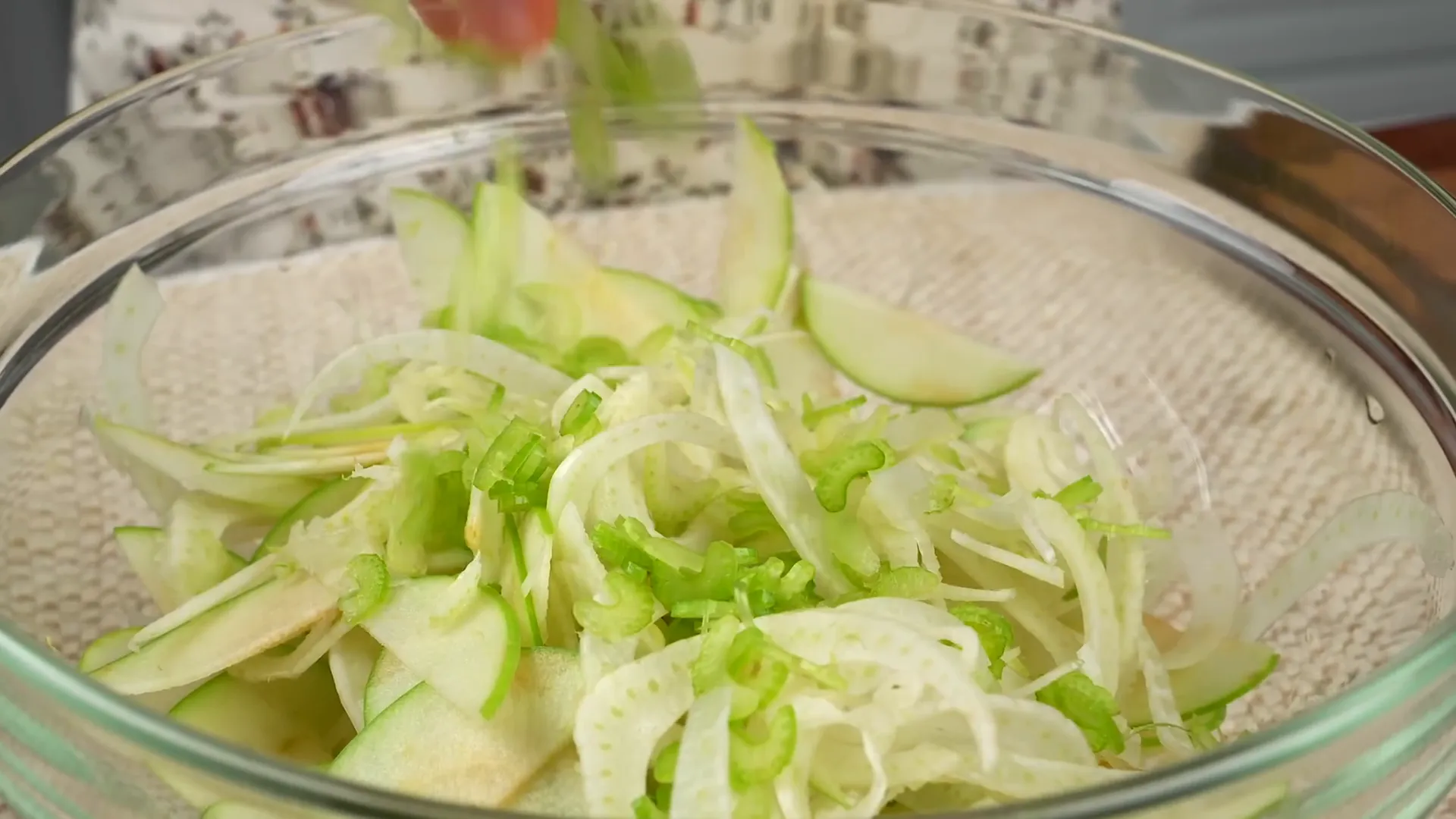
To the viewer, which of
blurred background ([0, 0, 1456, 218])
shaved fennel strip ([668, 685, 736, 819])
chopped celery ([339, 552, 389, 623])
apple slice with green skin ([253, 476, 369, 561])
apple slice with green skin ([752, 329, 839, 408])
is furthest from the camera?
blurred background ([0, 0, 1456, 218])

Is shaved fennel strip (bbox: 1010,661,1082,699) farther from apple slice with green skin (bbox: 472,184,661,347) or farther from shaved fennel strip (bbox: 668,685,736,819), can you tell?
apple slice with green skin (bbox: 472,184,661,347)

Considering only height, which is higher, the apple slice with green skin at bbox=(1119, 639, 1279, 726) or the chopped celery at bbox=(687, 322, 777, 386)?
the chopped celery at bbox=(687, 322, 777, 386)

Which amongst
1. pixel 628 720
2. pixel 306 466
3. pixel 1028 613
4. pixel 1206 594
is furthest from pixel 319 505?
pixel 1206 594

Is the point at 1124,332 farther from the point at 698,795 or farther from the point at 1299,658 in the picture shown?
the point at 698,795

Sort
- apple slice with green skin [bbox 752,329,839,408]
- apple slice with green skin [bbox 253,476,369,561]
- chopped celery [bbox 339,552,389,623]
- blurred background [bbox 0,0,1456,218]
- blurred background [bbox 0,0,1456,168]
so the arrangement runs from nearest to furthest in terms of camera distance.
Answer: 1. chopped celery [bbox 339,552,389,623]
2. apple slice with green skin [bbox 253,476,369,561]
3. apple slice with green skin [bbox 752,329,839,408]
4. blurred background [bbox 0,0,1456,218]
5. blurred background [bbox 0,0,1456,168]

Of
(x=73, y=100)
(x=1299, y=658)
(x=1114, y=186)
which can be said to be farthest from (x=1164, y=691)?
(x=73, y=100)

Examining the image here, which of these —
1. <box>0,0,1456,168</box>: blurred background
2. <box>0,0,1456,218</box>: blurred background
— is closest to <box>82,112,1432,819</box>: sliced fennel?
<box>0,0,1456,218</box>: blurred background

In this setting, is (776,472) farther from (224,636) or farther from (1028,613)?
(224,636)

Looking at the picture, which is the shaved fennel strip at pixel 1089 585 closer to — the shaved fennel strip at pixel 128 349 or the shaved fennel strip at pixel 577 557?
the shaved fennel strip at pixel 577 557
